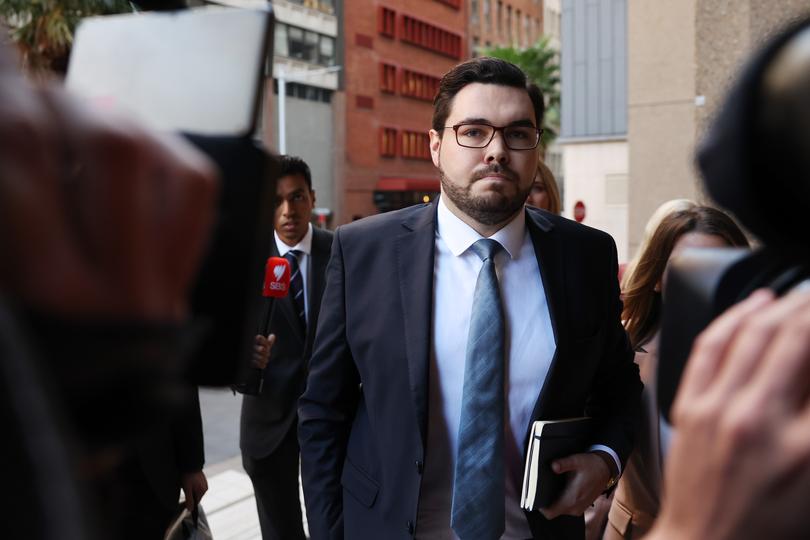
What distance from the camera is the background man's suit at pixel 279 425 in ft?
14.0

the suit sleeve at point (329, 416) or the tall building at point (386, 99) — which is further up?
the tall building at point (386, 99)

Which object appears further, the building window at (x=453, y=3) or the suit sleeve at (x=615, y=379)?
the building window at (x=453, y=3)

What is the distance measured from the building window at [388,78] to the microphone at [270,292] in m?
44.5

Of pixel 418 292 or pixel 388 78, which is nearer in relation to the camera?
pixel 418 292

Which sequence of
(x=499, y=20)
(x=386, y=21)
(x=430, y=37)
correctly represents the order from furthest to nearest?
1. (x=499, y=20)
2. (x=430, y=37)
3. (x=386, y=21)

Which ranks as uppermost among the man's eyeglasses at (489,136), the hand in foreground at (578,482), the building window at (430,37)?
the building window at (430,37)

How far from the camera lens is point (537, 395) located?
A: 2338 millimetres

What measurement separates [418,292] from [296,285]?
213 cm

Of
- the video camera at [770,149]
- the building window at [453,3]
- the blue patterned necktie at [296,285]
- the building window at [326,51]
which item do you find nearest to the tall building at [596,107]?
the blue patterned necktie at [296,285]

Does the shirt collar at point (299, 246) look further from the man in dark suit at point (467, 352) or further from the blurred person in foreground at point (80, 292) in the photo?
the blurred person in foreground at point (80, 292)

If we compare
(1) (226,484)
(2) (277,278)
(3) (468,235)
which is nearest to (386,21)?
(1) (226,484)

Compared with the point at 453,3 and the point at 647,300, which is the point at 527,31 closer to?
the point at 453,3

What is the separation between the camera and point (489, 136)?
8.42 ft

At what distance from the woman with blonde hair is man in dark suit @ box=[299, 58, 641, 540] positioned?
25cm
